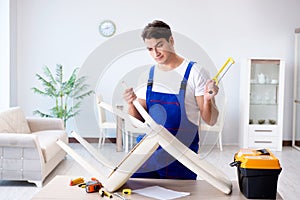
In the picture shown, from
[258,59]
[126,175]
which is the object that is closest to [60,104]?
[258,59]

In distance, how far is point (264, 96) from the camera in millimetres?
6125

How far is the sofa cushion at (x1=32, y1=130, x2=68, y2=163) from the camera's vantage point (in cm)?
402

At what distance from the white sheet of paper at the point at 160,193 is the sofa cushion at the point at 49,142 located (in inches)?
98.8

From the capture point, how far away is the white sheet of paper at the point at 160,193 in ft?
5.26

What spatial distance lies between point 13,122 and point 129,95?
344cm

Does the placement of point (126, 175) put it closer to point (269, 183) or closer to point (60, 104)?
point (269, 183)

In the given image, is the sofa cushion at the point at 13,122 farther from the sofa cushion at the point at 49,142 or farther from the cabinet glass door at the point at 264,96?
the cabinet glass door at the point at 264,96

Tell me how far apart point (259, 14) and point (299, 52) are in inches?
32.3

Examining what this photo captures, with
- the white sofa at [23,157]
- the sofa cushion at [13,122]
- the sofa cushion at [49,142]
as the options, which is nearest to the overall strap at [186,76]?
the white sofa at [23,157]

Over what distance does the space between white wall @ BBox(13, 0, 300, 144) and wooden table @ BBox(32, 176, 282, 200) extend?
4.62 m

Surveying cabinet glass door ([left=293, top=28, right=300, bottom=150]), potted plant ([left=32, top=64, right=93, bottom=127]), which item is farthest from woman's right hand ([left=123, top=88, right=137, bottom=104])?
cabinet glass door ([left=293, top=28, right=300, bottom=150])

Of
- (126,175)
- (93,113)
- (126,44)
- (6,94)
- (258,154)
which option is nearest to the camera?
(126,44)

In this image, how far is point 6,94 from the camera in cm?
577

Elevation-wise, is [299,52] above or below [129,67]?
above
